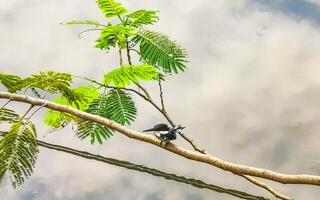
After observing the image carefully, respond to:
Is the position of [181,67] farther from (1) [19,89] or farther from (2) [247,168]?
(2) [247,168]

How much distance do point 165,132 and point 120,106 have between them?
75 cm

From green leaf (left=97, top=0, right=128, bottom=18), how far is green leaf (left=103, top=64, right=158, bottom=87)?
472 mm

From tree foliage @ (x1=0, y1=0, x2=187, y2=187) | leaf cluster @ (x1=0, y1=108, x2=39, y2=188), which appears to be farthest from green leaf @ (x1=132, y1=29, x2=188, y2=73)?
leaf cluster @ (x1=0, y1=108, x2=39, y2=188)

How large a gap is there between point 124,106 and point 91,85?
0.16 meters

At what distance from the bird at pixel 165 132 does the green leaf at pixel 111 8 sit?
1.01 metres

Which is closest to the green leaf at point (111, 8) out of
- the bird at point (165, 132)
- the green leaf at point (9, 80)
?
the green leaf at point (9, 80)

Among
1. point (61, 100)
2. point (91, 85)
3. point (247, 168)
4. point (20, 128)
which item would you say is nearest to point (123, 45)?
point (91, 85)

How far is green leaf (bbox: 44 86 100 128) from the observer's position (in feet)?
5.64

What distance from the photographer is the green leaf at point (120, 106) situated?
1.89 meters

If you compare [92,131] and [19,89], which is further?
[92,131]

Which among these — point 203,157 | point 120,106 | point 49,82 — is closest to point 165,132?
point 203,157

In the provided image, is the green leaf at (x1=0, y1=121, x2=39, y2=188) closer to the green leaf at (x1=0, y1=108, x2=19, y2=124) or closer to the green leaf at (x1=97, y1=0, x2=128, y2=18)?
the green leaf at (x1=0, y1=108, x2=19, y2=124)

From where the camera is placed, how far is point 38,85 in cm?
153

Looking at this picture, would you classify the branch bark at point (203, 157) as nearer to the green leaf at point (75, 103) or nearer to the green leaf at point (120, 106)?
the green leaf at point (75, 103)
